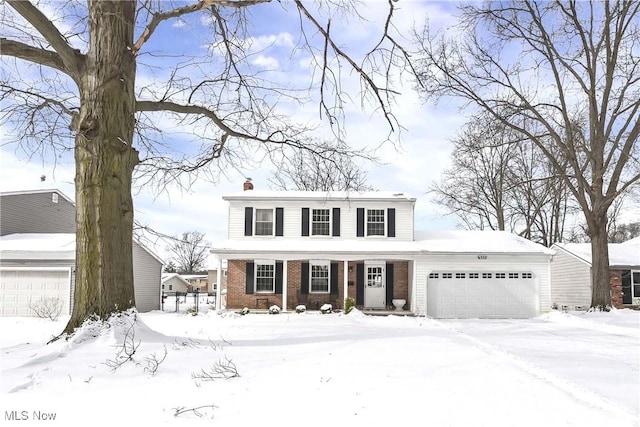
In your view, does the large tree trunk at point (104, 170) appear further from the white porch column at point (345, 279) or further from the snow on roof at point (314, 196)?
the snow on roof at point (314, 196)

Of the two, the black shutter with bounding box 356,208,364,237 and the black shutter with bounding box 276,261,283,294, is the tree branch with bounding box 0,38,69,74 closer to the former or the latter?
the black shutter with bounding box 276,261,283,294

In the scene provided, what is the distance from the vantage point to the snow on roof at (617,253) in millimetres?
25516

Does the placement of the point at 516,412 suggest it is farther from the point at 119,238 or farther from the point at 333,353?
the point at 119,238

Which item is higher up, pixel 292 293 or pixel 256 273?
pixel 256 273

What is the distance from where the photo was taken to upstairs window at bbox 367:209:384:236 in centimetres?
2288

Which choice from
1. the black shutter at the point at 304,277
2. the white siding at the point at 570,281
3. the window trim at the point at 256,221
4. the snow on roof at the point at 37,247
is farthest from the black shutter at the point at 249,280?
the white siding at the point at 570,281

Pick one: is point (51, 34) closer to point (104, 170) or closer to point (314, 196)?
point (104, 170)

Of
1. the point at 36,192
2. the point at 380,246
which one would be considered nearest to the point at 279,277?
the point at 380,246

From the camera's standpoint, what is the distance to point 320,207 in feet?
75.3

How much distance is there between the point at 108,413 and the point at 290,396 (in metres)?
1.60

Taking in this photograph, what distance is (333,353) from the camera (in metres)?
7.23

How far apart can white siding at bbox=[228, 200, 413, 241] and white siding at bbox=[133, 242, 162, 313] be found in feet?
16.1

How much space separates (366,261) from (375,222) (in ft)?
5.82

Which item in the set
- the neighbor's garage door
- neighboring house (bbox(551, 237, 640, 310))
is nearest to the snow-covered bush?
the neighbor's garage door
